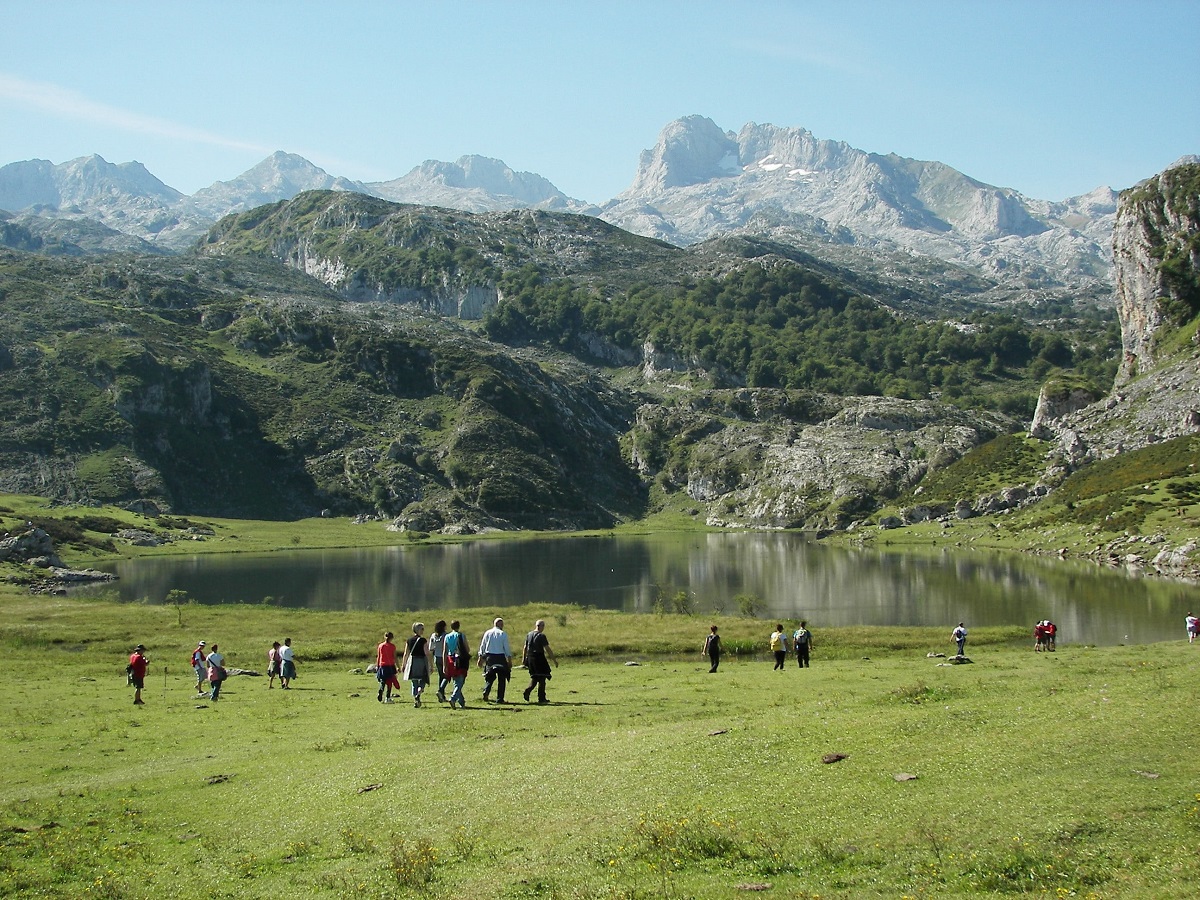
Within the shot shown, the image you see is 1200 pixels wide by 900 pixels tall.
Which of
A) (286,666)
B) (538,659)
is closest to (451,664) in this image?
(538,659)

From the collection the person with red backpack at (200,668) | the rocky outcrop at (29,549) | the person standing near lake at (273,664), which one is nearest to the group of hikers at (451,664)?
the person with red backpack at (200,668)

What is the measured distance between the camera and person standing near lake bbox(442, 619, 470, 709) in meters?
31.1

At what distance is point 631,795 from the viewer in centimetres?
1722

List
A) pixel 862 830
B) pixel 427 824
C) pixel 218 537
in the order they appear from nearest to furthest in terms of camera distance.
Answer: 1. pixel 862 830
2. pixel 427 824
3. pixel 218 537

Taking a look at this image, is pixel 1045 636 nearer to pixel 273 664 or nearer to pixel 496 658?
pixel 496 658

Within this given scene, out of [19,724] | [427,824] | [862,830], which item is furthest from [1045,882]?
[19,724]

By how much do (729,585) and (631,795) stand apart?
9862cm

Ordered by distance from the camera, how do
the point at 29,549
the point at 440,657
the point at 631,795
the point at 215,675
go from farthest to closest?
the point at 29,549
the point at 215,675
the point at 440,657
the point at 631,795

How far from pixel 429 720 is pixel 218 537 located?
186 meters

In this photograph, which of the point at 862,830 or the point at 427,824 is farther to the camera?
the point at 427,824

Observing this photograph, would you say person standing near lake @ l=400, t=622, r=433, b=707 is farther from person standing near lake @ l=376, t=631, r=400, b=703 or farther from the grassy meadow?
the grassy meadow

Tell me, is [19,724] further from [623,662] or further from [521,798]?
[623,662]

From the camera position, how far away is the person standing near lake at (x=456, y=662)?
31.1 m

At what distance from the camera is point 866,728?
67.7 ft
